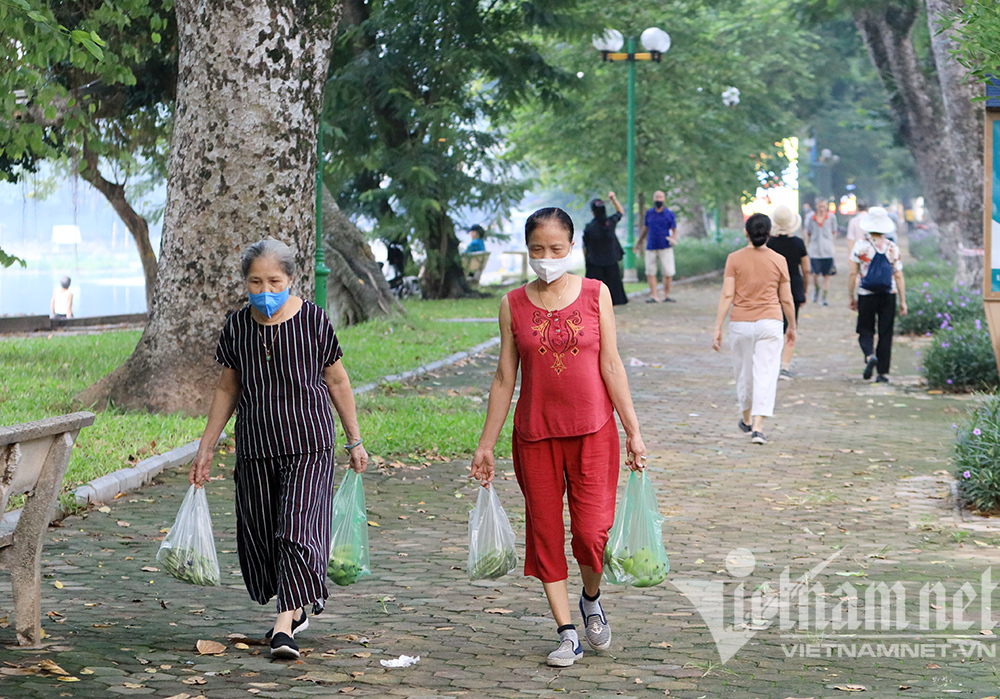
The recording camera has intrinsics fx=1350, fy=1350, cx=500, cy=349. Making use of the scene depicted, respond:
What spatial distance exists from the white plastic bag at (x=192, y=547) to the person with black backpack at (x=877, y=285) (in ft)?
35.4

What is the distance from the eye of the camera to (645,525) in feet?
18.0

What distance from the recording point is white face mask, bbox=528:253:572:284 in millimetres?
5398

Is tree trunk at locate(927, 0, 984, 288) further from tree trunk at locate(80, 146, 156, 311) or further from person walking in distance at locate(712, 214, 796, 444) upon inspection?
tree trunk at locate(80, 146, 156, 311)

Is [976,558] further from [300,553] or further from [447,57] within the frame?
[447,57]

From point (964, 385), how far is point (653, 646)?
1036cm

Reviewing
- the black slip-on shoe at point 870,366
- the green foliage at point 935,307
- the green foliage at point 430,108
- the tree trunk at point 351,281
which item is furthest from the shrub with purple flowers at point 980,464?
the green foliage at point 430,108

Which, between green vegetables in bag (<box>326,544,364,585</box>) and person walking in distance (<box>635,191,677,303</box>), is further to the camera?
person walking in distance (<box>635,191,677,303</box>)

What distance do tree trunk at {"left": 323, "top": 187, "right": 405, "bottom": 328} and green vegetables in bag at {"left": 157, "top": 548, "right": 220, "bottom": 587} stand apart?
52.9ft

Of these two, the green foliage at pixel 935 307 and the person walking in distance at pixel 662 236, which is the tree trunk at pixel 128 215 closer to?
the person walking in distance at pixel 662 236

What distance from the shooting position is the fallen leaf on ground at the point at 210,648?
5.47 meters

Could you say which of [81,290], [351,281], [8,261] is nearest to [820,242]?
[351,281]

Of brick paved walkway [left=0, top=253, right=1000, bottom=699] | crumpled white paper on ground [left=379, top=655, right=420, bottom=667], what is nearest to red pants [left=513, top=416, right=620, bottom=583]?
brick paved walkway [left=0, top=253, right=1000, bottom=699]

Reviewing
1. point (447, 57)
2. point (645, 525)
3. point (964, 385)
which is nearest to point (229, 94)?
point (645, 525)

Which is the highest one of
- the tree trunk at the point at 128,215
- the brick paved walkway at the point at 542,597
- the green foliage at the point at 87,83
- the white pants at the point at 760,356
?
the green foliage at the point at 87,83
